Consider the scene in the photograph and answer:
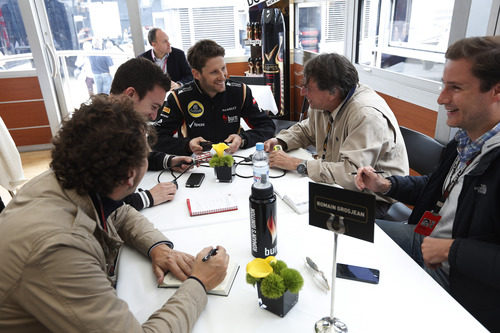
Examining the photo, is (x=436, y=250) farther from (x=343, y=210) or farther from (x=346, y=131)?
(x=346, y=131)

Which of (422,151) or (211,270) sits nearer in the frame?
(211,270)

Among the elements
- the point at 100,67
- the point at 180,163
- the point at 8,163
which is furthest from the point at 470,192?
the point at 100,67

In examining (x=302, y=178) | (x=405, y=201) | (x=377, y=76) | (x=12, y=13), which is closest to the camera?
(x=405, y=201)

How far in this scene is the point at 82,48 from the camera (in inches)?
188

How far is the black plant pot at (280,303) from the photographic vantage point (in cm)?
84

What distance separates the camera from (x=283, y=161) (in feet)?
5.73

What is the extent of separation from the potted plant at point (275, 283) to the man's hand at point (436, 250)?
0.56m

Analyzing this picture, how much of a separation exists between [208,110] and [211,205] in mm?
1061

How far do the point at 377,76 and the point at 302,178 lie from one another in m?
1.98

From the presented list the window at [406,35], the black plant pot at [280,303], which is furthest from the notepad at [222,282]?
the window at [406,35]

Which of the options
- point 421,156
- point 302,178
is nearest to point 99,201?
point 302,178

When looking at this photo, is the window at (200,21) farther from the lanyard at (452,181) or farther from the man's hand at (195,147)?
the lanyard at (452,181)

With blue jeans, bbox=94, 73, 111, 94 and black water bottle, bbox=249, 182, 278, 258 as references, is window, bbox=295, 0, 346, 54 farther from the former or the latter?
black water bottle, bbox=249, 182, 278, 258

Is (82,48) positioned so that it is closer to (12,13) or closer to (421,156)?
(12,13)
